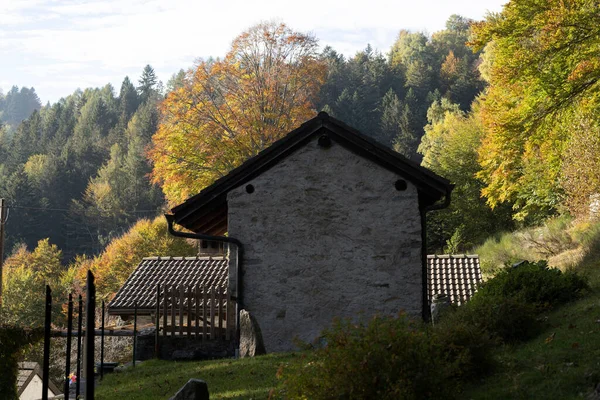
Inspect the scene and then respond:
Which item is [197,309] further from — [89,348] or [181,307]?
[89,348]

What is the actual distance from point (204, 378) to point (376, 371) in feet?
18.4

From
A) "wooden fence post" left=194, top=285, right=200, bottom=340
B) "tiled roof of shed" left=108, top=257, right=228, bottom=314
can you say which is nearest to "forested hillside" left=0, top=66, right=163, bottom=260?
"tiled roof of shed" left=108, top=257, right=228, bottom=314

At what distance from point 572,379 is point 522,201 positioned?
29.3m

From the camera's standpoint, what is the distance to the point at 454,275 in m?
25.5

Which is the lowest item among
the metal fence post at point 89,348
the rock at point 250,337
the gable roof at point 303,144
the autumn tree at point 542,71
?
the rock at point 250,337

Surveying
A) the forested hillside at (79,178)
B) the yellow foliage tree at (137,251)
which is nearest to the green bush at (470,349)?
the yellow foliage tree at (137,251)

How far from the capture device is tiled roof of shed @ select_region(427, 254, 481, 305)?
24500 millimetres

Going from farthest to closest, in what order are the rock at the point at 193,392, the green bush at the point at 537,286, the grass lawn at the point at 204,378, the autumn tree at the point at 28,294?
the autumn tree at the point at 28,294
the green bush at the point at 537,286
the grass lawn at the point at 204,378
the rock at the point at 193,392

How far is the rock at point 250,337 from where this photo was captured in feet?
47.3

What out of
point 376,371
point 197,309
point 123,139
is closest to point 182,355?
point 197,309

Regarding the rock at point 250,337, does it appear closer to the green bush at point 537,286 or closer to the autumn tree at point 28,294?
the green bush at point 537,286

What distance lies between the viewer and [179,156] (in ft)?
121

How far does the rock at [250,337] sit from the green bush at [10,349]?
14.4 feet

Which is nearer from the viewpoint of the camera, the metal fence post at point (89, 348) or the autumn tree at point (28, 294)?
the metal fence post at point (89, 348)
